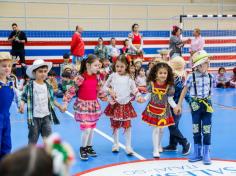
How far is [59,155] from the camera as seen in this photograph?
5.29ft

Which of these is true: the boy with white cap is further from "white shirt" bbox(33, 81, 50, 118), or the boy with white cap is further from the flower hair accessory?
the flower hair accessory

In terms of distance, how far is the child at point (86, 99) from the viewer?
6.06 metres

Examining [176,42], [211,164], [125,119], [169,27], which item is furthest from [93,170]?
[169,27]

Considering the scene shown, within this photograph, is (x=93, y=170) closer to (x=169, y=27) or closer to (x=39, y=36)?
(x=39, y=36)

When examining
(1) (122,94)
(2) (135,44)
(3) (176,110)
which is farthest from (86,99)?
(2) (135,44)

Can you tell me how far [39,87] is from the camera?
5.20 metres

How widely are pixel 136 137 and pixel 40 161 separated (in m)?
5.89

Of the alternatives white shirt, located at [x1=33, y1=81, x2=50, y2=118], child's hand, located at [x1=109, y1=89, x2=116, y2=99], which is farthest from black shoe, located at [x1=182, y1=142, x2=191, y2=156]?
white shirt, located at [x1=33, y1=81, x2=50, y2=118]

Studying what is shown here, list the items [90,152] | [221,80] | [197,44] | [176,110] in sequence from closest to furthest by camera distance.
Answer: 1. [176,110]
2. [90,152]
3. [221,80]
4. [197,44]

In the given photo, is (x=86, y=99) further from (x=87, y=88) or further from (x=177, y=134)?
(x=177, y=134)

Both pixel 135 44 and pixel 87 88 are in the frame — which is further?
pixel 135 44

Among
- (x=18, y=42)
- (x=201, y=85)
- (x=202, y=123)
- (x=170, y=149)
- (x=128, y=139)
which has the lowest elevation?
(x=170, y=149)

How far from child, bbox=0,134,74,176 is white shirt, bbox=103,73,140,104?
15.1 feet

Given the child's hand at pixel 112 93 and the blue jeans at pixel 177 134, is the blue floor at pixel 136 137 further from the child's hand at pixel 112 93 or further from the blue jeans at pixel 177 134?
the child's hand at pixel 112 93
